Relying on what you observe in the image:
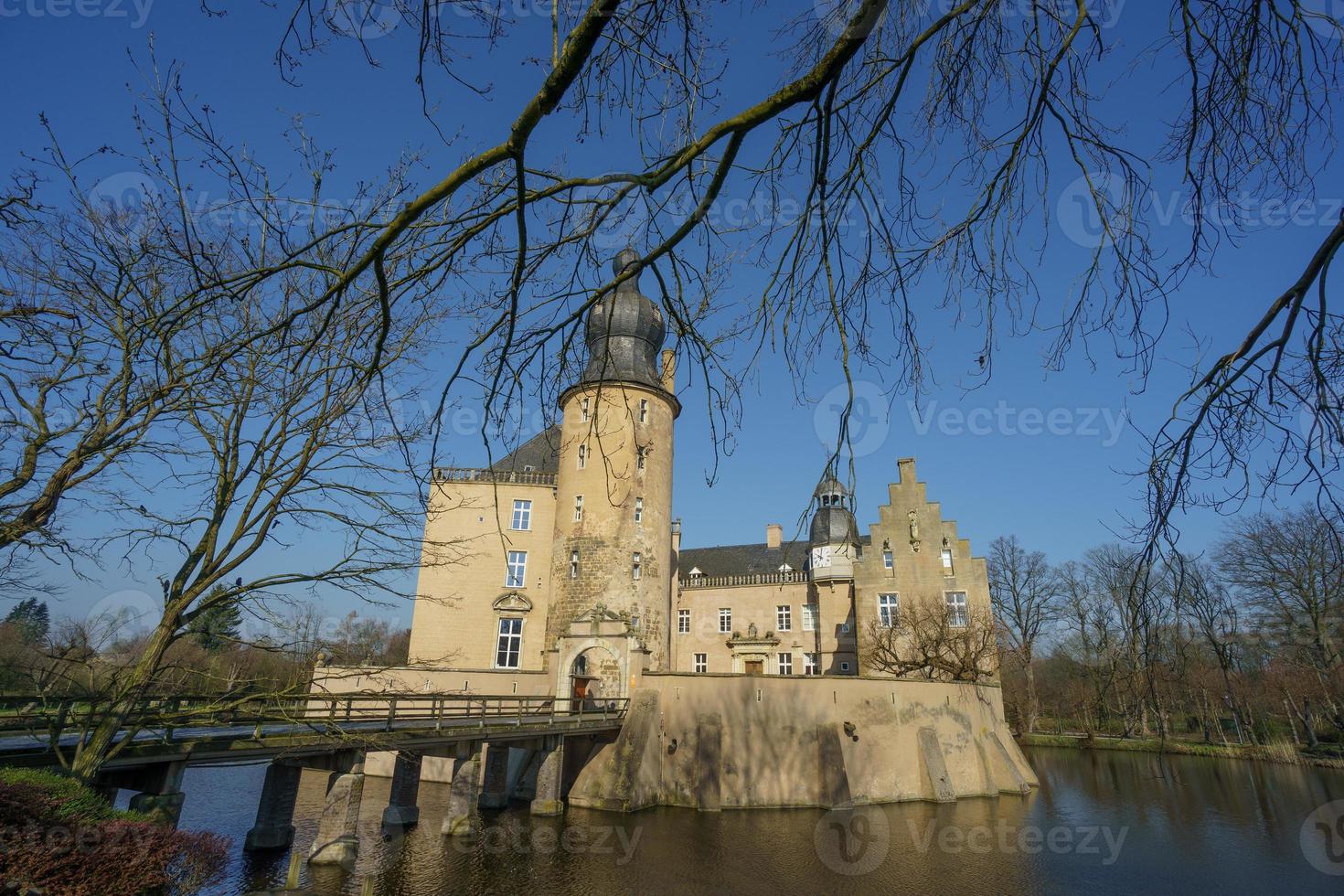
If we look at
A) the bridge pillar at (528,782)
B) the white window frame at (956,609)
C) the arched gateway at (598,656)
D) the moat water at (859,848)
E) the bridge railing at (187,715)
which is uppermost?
the white window frame at (956,609)

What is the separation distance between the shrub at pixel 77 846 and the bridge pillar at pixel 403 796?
837cm

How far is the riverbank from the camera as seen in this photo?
25.3 metres

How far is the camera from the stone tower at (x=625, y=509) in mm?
22469

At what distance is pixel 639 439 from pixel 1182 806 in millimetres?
20004

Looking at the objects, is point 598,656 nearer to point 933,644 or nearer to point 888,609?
point 933,644

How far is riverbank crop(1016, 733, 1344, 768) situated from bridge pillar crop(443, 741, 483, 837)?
70.1 ft

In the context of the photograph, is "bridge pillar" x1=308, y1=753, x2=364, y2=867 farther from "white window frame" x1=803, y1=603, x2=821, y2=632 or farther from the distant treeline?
"white window frame" x1=803, y1=603, x2=821, y2=632

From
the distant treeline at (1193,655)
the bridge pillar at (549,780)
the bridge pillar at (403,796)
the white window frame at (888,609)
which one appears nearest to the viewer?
the distant treeline at (1193,655)

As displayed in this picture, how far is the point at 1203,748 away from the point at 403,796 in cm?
3188

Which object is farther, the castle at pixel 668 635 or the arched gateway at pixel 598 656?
the arched gateway at pixel 598 656

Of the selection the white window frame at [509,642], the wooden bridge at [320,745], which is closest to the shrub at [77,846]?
the wooden bridge at [320,745]

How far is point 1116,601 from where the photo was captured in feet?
10.3

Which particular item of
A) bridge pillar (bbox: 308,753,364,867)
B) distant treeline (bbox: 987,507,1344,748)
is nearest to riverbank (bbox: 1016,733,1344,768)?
distant treeline (bbox: 987,507,1344,748)

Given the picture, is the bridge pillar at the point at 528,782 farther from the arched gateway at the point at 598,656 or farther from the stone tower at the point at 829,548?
the stone tower at the point at 829,548
